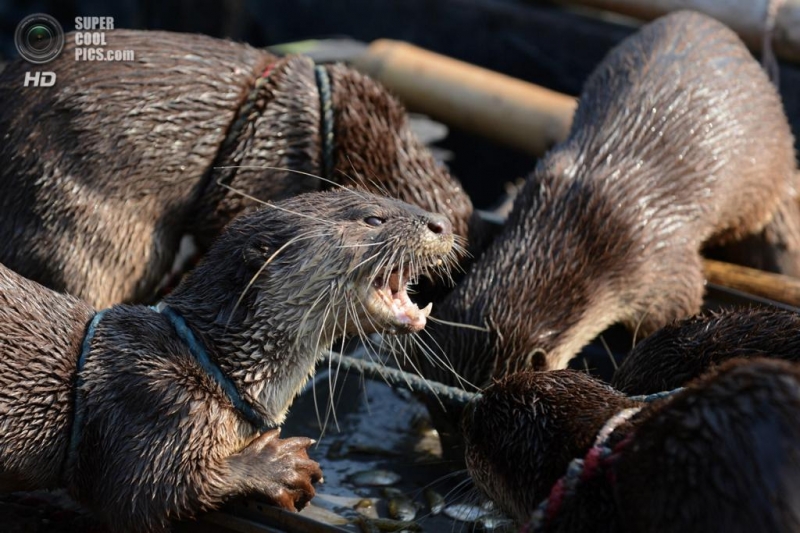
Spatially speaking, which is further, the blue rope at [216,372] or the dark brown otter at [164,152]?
the dark brown otter at [164,152]

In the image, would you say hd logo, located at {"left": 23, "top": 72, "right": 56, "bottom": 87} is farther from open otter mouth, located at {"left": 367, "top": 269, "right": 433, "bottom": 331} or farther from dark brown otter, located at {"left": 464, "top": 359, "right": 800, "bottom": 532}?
dark brown otter, located at {"left": 464, "top": 359, "right": 800, "bottom": 532}

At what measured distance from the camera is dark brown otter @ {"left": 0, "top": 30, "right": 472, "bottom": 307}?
307 centimetres

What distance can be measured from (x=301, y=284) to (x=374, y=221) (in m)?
0.23

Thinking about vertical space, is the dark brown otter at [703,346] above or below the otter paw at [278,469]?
above

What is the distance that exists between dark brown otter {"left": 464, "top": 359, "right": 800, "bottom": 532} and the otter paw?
0.47 metres

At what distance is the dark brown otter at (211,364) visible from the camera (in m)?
2.25

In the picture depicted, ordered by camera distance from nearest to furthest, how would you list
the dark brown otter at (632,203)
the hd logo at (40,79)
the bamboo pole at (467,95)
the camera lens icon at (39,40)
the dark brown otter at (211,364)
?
the dark brown otter at (211,364)
the dark brown otter at (632,203)
the hd logo at (40,79)
the camera lens icon at (39,40)
the bamboo pole at (467,95)

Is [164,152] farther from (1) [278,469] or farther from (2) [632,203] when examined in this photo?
(2) [632,203]

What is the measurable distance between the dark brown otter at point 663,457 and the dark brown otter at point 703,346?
343mm

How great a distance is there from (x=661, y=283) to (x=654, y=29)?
1219mm

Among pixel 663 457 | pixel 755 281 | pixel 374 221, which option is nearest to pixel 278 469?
pixel 374 221

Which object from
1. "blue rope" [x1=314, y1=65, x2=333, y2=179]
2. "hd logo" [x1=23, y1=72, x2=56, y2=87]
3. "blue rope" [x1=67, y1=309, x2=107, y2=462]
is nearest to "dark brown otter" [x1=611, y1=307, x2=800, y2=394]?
"blue rope" [x1=314, y1=65, x2=333, y2=179]

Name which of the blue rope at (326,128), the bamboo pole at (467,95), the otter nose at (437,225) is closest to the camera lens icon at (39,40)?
the blue rope at (326,128)

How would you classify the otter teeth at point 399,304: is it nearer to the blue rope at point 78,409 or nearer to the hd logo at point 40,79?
the blue rope at point 78,409
